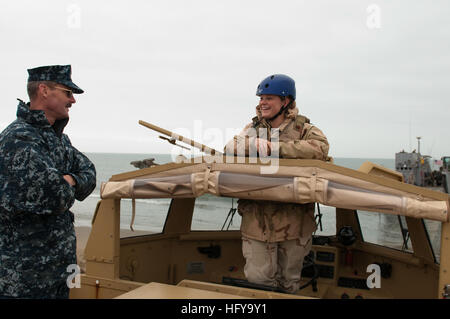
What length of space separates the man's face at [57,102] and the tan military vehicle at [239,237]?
2.61 ft

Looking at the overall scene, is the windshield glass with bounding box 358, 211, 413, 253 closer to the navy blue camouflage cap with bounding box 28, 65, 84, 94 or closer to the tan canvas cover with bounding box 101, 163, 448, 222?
the tan canvas cover with bounding box 101, 163, 448, 222

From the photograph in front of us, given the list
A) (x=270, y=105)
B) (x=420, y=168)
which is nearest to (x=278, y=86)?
(x=270, y=105)

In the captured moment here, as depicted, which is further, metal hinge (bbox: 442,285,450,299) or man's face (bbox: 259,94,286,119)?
man's face (bbox: 259,94,286,119)

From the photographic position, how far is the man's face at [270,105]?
13.0 ft

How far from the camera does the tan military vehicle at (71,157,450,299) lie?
2936 mm

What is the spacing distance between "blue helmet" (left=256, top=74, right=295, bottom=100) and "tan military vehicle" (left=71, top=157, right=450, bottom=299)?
87 centimetres

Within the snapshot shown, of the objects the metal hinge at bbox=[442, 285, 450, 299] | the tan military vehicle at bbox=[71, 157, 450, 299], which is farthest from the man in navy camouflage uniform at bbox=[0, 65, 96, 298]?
the metal hinge at bbox=[442, 285, 450, 299]

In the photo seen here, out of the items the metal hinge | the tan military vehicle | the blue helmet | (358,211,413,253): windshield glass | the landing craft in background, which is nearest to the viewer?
the metal hinge

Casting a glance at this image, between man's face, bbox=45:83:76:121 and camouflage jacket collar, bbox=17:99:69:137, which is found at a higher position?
man's face, bbox=45:83:76:121

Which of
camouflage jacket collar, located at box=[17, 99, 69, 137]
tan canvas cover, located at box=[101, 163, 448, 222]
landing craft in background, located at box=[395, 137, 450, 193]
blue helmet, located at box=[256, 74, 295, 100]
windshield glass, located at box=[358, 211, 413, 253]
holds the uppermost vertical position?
landing craft in background, located at box=[395, 137, 450, 193]

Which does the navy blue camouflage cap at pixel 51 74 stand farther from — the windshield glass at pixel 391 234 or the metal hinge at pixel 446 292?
the windshield glass at pixel 391 234

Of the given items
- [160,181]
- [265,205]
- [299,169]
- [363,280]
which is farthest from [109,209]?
[363,280]

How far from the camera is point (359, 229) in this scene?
549 centimetres
